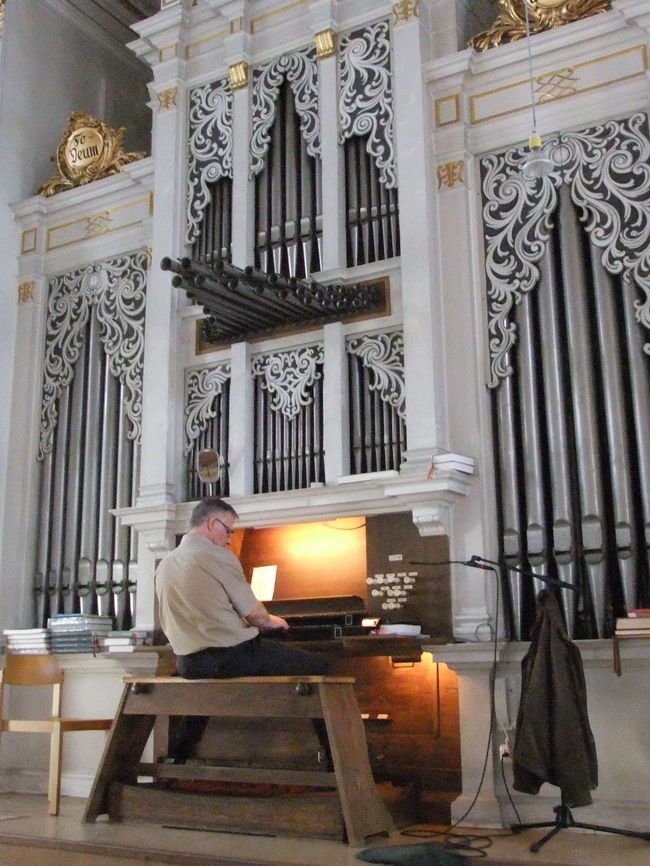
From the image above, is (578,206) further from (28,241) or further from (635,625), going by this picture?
(28,241)

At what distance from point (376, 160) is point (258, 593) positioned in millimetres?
3083

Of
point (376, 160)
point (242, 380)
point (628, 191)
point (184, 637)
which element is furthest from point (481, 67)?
point (184, 637)

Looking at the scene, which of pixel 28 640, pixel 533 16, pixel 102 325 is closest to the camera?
pixel 533 16

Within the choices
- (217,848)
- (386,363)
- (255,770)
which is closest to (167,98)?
(386,363)

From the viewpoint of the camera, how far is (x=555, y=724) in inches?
193

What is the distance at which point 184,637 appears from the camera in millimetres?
5074

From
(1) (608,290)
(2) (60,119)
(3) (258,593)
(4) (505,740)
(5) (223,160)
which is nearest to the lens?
(4) (505,740)

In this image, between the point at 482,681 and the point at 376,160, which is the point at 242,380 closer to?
the point at 376,160

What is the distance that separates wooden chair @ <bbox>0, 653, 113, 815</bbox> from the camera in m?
6.26

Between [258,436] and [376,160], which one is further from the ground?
[376,160]

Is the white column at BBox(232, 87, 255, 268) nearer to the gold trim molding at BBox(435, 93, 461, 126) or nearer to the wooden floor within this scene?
the gold trim molding at BBox(435, 93, 461, 126)

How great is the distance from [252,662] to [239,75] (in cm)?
470

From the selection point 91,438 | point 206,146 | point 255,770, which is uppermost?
point 206,146

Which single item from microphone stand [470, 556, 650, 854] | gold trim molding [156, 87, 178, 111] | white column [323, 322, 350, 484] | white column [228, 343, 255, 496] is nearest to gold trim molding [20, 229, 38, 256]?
gold trim molding [156, 87, 178, 111]
